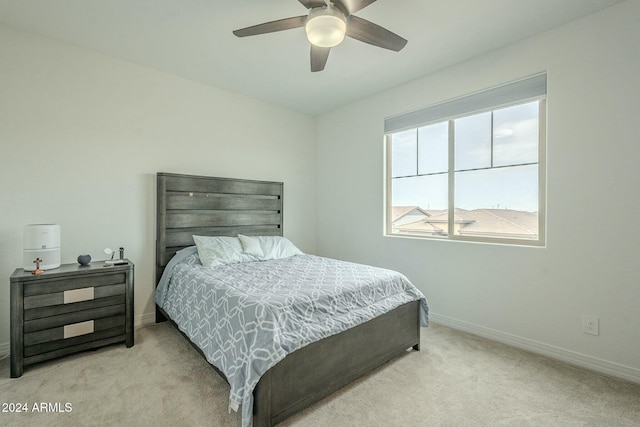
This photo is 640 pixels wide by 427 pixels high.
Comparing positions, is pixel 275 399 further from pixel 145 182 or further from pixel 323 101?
pixel 323 101

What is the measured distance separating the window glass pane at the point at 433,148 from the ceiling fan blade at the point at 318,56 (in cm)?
163

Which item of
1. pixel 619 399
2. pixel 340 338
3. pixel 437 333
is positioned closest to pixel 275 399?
pixel 340 338

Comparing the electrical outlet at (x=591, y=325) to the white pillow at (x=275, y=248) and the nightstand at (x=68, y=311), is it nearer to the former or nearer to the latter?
the white pillow at (x=275, y=248)

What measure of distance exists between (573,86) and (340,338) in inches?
106

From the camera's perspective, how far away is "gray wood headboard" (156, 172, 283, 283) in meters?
3.14

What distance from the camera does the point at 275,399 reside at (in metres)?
1.61

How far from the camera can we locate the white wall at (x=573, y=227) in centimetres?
213

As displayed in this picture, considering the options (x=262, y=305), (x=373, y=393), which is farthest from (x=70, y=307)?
(x=373, y=393)

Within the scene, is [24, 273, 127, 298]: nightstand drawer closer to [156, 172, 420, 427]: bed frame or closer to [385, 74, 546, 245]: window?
[156, 172, 420, 427]: bed frame

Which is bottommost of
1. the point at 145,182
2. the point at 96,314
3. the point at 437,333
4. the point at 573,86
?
the point at 437,333

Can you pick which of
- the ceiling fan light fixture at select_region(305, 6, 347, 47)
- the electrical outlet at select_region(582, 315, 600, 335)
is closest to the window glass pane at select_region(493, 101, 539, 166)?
the electrical outlet at select_region(582, 315, 600, 335)

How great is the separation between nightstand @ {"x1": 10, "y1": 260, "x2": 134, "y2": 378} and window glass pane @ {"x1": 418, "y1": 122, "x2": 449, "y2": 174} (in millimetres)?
Answer: 3233

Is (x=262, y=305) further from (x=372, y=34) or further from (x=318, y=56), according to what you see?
(x=372, y=34)

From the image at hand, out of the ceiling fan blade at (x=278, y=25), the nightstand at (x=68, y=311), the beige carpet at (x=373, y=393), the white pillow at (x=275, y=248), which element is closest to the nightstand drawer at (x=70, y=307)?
the nightstand at (x=68, y=311)
